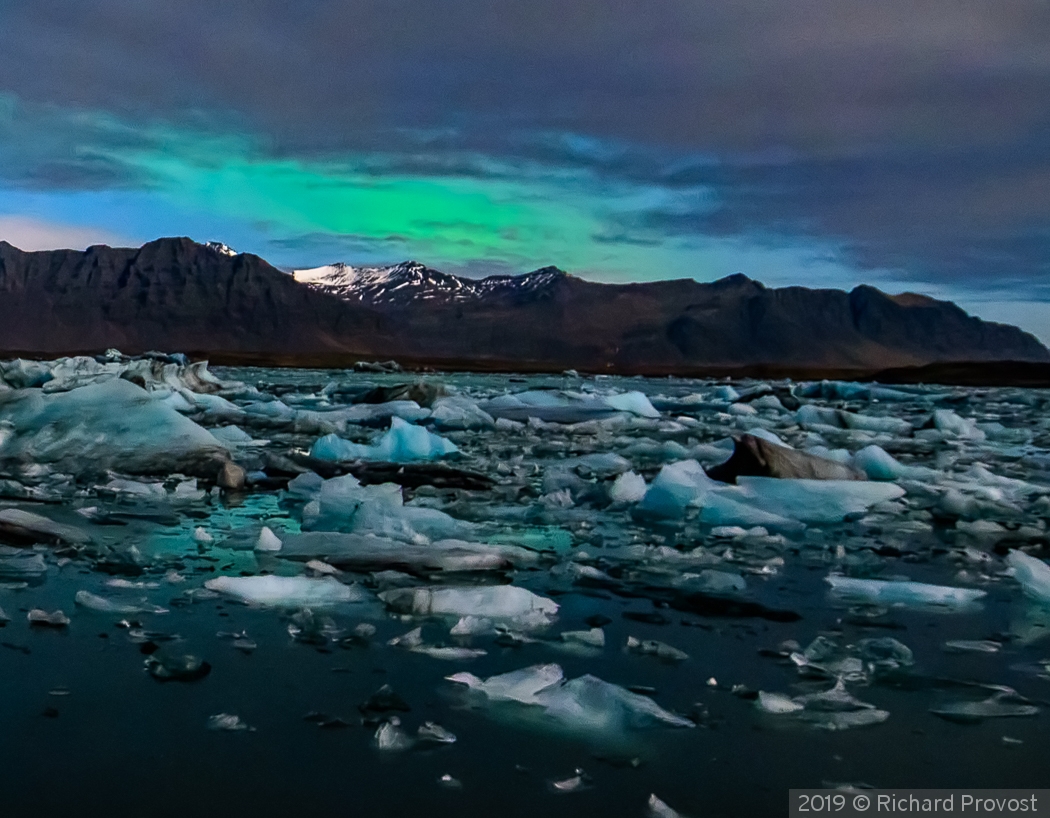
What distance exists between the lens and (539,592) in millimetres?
4348

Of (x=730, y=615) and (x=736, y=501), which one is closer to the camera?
(x=730, y=615)

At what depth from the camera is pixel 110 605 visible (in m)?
3.85

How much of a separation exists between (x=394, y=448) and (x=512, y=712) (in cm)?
742

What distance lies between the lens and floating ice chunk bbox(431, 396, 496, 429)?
15289 mm

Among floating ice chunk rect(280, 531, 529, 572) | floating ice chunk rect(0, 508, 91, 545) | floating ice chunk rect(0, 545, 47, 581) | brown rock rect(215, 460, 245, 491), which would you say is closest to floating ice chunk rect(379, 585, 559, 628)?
floating ice chunk rect(280, 531, 529, 572)

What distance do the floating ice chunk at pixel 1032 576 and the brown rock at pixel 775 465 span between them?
3038 millimetres

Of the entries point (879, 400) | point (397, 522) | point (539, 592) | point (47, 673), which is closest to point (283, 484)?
point (397, 522)

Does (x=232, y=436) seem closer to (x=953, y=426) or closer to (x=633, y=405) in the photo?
→ (x=633, y=405)

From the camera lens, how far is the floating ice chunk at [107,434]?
8461 mm

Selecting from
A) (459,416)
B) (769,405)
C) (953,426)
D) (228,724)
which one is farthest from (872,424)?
(228,724)

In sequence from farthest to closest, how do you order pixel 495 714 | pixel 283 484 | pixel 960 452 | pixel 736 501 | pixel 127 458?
pixel 960 452 → pixel 127 458 → pixel 283 484 → pixel 736 501 → pixel 495 714

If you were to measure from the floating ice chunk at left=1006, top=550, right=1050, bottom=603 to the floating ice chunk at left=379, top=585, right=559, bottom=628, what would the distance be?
230 centimetres

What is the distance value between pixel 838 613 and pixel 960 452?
346 inches

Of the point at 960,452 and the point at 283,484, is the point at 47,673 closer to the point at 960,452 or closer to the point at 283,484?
the point at 283,484
